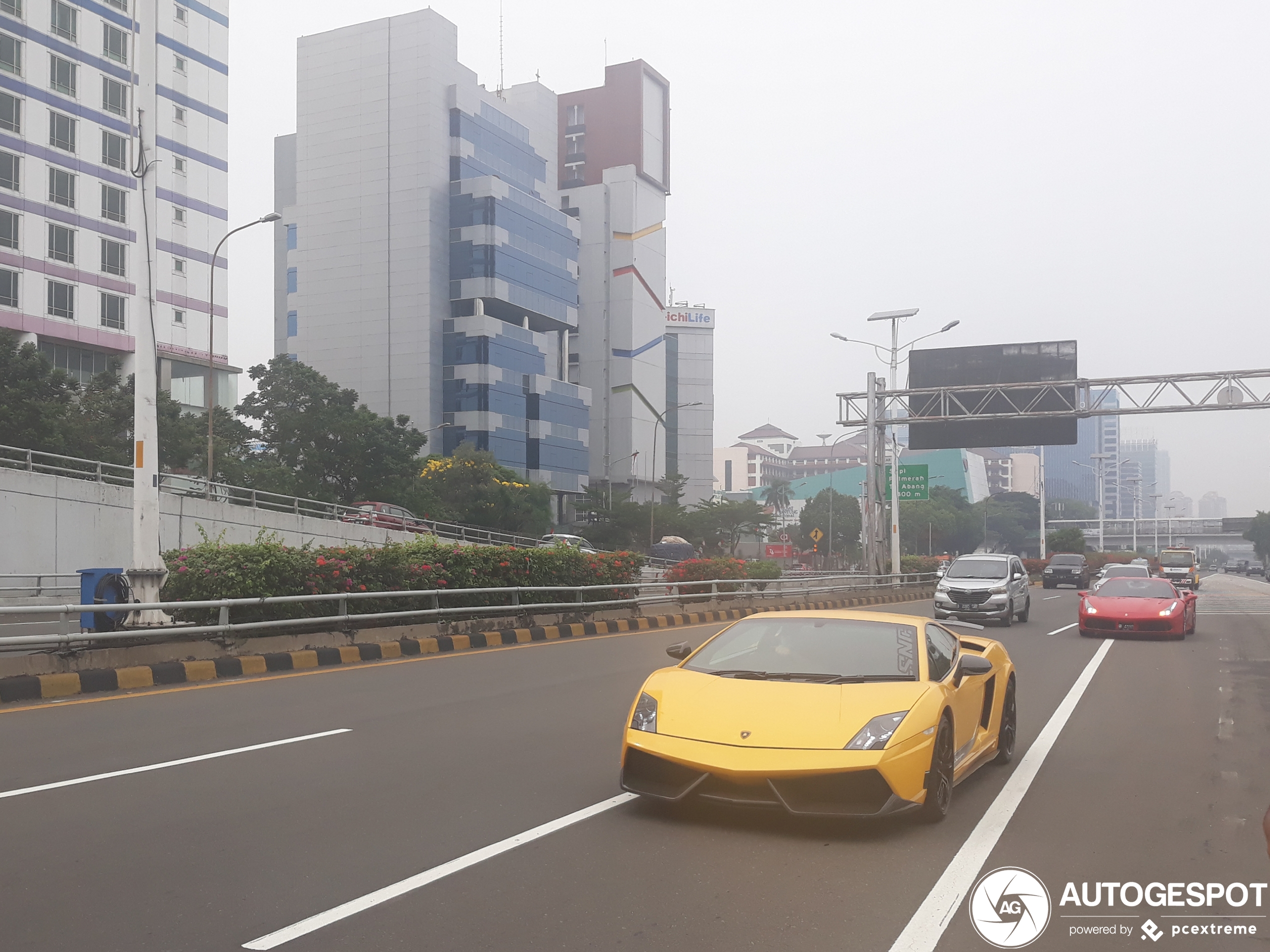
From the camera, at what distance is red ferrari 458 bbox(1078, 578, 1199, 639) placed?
66.0ft

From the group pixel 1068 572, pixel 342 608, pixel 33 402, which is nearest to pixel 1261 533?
pixel 1068 572

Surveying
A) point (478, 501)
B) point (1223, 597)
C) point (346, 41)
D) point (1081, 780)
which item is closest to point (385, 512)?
point (478, 501)

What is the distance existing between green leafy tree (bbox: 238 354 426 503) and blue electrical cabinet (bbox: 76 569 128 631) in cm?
4012

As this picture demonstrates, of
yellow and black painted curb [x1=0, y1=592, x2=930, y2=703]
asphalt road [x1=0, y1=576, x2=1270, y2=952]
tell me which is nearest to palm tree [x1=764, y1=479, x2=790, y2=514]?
yellow and black painted curb [x1=0, y1=592, x2=930, y2=703]

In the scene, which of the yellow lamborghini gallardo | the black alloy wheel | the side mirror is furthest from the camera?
the black alloy wheel

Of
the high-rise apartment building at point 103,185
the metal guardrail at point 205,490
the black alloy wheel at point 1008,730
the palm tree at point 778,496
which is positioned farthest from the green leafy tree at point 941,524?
the black alloy wheel at point 1008,730

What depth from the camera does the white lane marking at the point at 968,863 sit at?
4312 mm

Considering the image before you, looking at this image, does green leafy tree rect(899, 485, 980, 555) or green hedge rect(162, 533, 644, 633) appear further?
green leafy tree rect(899, 485, 980, 555)

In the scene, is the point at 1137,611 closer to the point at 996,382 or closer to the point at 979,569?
the point at 979,569

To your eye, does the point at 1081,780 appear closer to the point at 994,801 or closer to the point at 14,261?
the point at 994,801

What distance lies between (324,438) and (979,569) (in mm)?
36270

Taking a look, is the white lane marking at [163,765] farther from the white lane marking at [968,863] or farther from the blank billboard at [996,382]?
the blank billboard at [996,382]

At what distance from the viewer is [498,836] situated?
5.64 meters

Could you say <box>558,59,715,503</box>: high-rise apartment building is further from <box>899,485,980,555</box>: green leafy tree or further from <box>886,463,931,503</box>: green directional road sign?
<box>886,463,931,503</box>: green directional road sign
